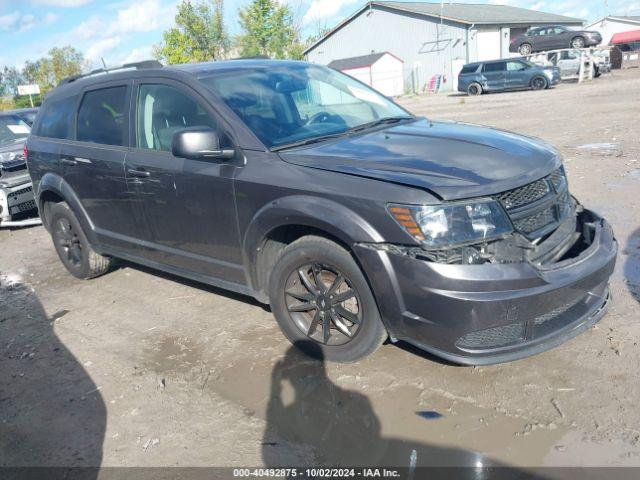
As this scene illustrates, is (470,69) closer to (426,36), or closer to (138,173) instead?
(426,36)

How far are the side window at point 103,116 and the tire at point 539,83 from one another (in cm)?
2548

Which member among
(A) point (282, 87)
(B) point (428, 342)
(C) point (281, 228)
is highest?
(A) point (282, 87)

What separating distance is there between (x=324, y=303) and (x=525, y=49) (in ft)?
125

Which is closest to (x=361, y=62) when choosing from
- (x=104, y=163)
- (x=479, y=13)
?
(x=479, y=13)

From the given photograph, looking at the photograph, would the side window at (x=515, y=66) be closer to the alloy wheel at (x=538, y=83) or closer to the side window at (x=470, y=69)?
the alloy wheel at (x=538, y=83)

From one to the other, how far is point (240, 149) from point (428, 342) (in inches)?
67.7

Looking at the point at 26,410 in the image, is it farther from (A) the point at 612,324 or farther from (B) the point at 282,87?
(A) the point at 612,324

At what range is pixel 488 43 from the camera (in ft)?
137

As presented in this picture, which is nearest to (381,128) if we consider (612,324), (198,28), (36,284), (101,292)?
(612,324)

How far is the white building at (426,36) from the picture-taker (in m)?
40.6

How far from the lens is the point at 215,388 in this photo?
11.6 ft

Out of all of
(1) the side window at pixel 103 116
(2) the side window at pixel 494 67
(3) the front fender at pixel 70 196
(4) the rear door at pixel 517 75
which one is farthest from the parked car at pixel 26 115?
(2) the side window at pixel 494 67

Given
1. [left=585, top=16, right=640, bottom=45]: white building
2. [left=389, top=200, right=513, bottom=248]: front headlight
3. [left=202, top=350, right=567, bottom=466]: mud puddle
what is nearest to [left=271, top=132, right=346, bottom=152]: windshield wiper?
[left=389, top=200, right=513, bottom=248]: front headlight

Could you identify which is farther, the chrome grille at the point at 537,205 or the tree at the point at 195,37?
the tree at the point at 195,37
